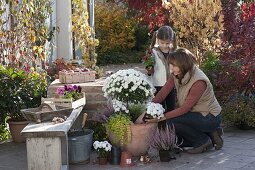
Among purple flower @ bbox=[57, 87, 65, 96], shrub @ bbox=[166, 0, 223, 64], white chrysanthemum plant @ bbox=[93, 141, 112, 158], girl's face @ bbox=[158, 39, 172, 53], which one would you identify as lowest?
white chrysanthemum plant @ bbox=[93, 141, 112, 158]

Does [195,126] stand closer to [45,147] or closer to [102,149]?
[102,149]

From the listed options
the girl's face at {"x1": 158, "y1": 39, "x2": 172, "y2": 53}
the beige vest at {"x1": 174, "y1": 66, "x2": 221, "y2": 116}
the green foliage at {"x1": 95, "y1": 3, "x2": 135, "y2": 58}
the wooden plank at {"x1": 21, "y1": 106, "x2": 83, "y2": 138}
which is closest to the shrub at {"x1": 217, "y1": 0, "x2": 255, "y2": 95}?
the girl's face at {"x1": 158, "y1": 39, "x2": 172, "y2": 53}

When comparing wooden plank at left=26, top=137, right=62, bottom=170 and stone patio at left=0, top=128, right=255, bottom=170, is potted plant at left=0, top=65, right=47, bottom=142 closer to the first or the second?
stone patio at left=0, top=128, right=255, bottom=170

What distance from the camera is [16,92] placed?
7.21m

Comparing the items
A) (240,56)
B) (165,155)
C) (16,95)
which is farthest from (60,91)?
(240,56)

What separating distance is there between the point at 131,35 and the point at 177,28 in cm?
841

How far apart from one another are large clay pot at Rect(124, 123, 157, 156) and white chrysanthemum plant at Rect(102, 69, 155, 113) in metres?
0.26

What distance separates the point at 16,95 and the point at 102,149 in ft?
5.93

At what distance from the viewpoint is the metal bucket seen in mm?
6008

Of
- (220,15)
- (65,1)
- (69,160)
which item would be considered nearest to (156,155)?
(69,160)

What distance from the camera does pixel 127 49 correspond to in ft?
60.8

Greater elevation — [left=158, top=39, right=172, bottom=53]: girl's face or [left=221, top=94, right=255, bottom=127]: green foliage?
[left=158, top=39, right=172, bottom=53]: girl's face

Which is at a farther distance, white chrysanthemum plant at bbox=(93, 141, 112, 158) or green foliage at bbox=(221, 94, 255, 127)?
green foliage at bbox=(221, 94, 255, 127)

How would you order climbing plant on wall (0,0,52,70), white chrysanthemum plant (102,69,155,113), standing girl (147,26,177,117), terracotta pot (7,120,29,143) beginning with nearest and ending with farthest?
white chrysanthemum plant (102,69,155,113), standing girl (147,26,177,117), terracotta pot (7,120,29,143), climbing plant on wall (0,0,52,70)
